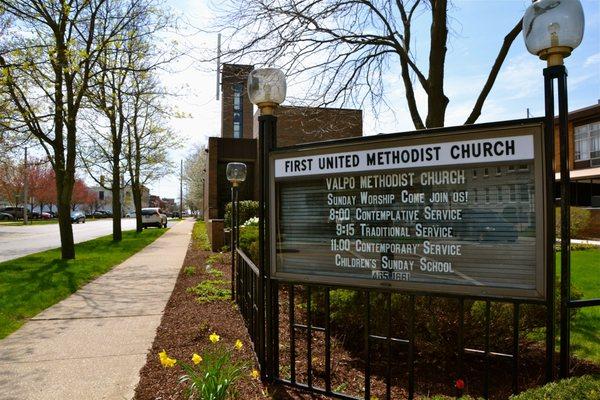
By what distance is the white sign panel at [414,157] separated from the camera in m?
2.70

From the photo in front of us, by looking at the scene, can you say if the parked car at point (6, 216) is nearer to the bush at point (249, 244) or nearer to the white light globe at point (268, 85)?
the bush at point (249, 244)

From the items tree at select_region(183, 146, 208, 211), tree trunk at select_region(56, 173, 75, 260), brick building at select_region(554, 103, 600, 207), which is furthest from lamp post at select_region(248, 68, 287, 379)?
tree at select_region(183, 146, 208, 211)

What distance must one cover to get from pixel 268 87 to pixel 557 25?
6.81ft

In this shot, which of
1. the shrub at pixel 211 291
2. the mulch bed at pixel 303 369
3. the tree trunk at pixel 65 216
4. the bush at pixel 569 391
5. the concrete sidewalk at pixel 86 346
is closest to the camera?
the bush at pixel 569 391

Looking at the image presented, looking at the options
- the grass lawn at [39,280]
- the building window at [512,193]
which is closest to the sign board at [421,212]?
the building window at [512,193]

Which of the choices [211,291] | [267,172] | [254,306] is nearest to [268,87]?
[267,172]

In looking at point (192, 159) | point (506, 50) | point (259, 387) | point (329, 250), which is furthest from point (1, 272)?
point (192, 159)

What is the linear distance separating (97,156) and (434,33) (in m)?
20.9

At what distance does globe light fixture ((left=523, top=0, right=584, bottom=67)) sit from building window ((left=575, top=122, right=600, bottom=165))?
3016 centimetres

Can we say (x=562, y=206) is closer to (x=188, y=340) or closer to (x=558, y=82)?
(x=558, y=82)

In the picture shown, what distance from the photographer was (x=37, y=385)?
12.7 ft

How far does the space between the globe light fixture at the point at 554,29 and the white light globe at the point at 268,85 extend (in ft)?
6.06

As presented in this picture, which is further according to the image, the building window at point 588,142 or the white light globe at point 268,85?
the building window at point 588,142

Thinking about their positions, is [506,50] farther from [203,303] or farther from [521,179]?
[203,303]
